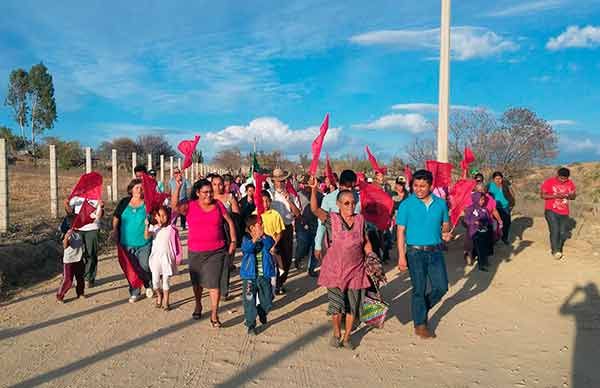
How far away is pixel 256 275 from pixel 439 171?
13.7ft

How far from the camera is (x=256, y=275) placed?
6105 millimetres

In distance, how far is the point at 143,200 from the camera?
7.42 meters

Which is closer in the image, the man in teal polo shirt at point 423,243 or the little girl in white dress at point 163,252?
the man in teal polo shirt at point 423,243

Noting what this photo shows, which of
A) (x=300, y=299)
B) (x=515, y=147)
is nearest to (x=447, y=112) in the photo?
(x=515, y=147)

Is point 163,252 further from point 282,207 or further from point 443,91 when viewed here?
point 443,91

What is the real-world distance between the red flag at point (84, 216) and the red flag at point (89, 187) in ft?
0.37

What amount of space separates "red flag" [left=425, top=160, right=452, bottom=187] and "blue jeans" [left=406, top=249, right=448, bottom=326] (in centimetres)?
283

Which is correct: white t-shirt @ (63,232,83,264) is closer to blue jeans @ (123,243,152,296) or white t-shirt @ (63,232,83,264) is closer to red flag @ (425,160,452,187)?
blue jeans @ (123,243,152,296)

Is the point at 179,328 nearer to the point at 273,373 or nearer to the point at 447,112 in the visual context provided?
the point at 273,373

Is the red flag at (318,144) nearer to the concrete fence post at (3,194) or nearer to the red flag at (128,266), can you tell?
the red flag at (128,266)

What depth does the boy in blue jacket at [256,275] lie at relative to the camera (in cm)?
600

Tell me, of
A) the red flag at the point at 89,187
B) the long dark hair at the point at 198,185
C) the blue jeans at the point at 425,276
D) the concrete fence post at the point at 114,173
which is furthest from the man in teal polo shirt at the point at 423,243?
the concrete fence post at the point at 114,173

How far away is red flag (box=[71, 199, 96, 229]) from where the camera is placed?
7.55m

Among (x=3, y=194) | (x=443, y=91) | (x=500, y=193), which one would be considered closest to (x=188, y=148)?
(x=3, y=194)
